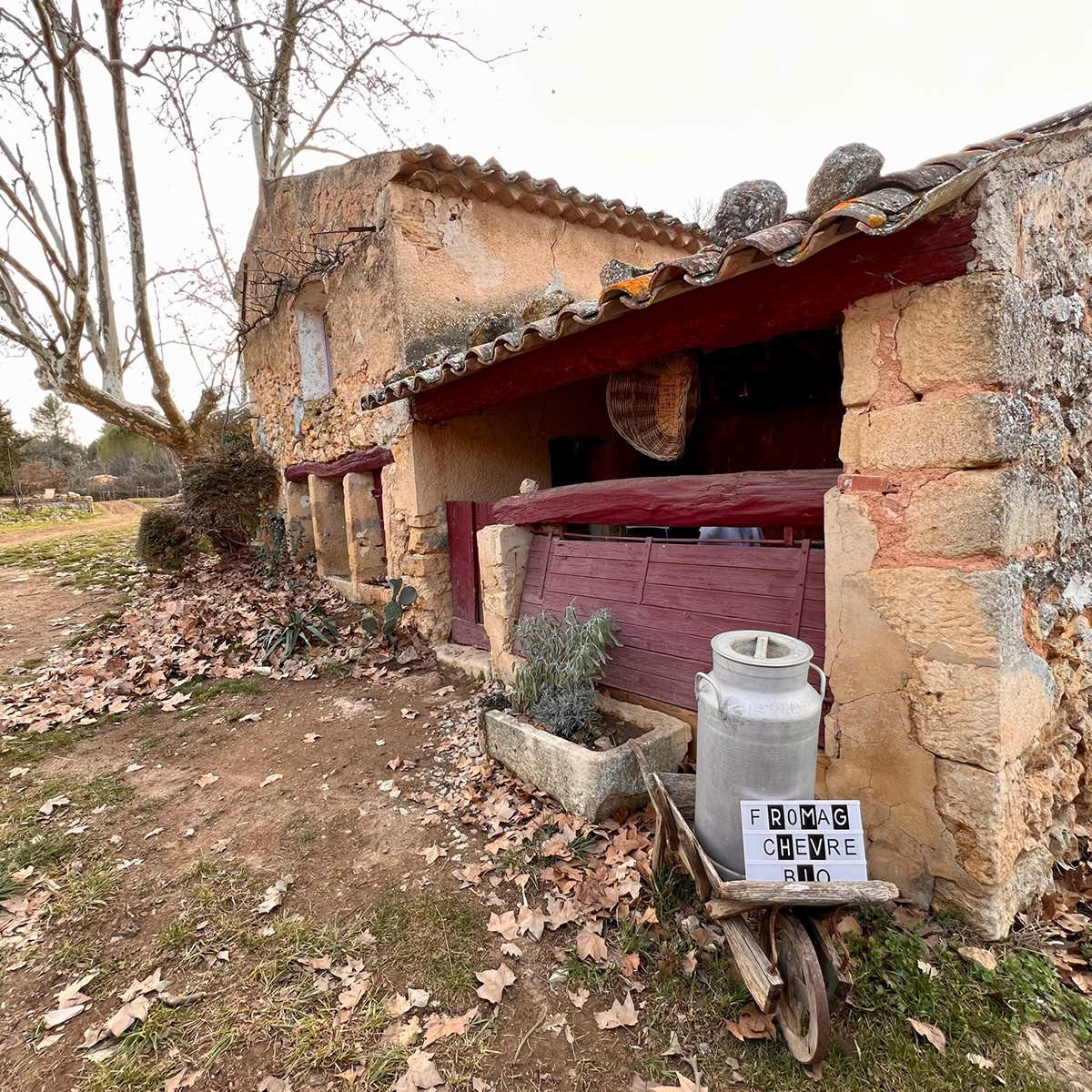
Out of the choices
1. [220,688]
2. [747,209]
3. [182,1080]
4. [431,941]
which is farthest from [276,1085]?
[747,209]

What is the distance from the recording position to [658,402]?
11.1 feet

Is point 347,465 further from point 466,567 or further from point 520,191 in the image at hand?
point 520,191

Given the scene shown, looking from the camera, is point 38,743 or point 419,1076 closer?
point 419,1076

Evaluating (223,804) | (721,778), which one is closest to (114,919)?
(223,804)

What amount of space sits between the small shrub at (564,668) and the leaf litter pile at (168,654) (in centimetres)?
273

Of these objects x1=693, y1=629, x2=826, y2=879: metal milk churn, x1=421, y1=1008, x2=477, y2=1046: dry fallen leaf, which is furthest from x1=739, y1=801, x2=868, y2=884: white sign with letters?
x1=421, y1=1008, x2=477, y2=1046: dry fallen leaf

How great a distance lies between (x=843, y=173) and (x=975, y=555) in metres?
1.70

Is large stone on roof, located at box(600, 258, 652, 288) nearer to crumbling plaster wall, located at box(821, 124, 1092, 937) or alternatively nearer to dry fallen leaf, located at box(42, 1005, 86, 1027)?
crumbling plaster wall, located at box(821, 124, 1092, 937)

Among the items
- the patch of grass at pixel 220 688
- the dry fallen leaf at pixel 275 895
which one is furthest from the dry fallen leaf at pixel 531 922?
the patch of grass at pixel 220 688

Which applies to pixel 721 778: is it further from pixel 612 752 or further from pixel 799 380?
pixel 799 380

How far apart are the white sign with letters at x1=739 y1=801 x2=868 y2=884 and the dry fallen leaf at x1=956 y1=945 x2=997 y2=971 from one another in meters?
0.64

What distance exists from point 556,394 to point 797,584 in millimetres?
3582

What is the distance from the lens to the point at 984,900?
2092 mm

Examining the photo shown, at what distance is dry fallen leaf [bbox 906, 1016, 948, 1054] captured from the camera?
1.80 metres
